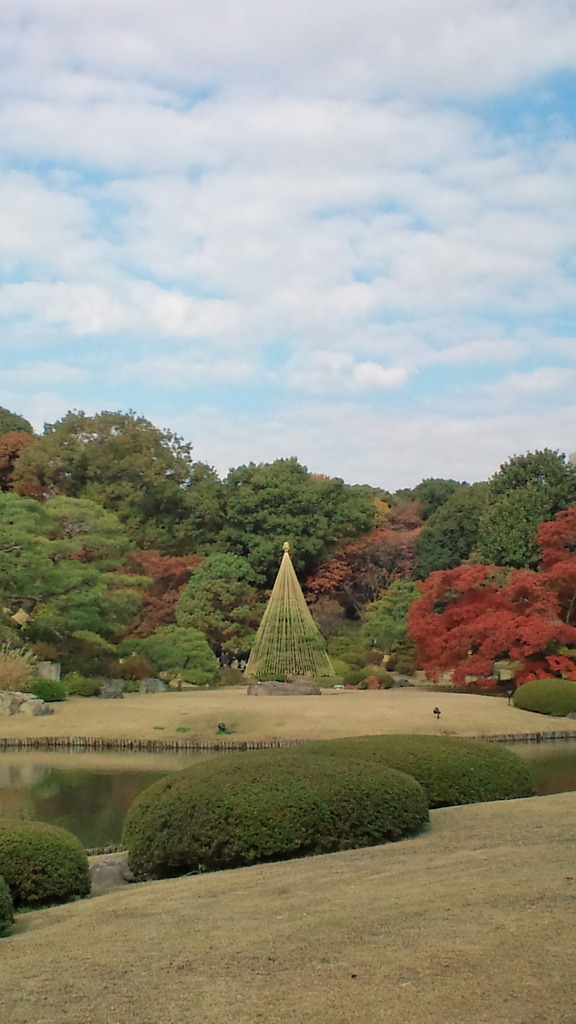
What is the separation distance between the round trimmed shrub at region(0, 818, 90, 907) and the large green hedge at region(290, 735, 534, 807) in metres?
2.72

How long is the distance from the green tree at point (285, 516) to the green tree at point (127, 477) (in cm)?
92

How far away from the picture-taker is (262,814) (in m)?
6.72

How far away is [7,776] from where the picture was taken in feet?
43.3

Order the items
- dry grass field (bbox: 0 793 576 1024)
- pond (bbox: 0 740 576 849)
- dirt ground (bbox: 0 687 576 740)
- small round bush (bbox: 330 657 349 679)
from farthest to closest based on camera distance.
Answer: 1. small round bush (bbox: 330 657 349 679)
2. dirt ground (bbox: 0 687 576 740)
3. pond (bbox: 0 740 576 849)
4. dry grass field (bbox: 0 793 576 1024)

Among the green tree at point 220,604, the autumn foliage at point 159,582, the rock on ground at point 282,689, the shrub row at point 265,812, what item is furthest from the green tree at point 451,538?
the shrub row at point 265,812

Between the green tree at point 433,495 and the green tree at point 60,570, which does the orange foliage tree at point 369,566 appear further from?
the green tree at point 60,570

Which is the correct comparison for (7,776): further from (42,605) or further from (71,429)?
(71,429)

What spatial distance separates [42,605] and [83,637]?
5.25 feet

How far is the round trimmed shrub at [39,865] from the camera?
5.78m

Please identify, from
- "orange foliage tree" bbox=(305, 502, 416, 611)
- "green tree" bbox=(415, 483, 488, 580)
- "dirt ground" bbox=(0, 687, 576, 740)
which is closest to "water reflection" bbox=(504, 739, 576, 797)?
"dirt ground" bbox=(0, 687, 576, 740)

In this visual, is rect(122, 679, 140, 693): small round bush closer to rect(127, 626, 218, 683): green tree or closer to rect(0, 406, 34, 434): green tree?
rect(127, 626, 218, 683): green tree

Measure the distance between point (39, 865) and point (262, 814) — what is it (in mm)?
1620

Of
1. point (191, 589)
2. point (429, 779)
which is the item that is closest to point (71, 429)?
point (191, 589)

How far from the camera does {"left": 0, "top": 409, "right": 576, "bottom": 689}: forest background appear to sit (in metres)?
22.4
